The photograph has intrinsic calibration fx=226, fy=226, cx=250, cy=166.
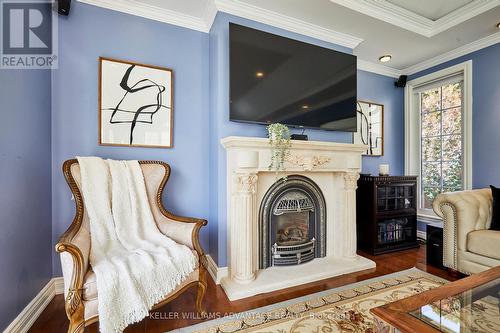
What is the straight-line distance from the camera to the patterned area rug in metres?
1.45

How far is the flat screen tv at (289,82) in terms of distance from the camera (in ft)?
6.87

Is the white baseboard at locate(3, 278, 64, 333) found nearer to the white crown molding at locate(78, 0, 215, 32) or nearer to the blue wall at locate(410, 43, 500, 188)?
the white crown molding at locate(78, 0, 215, 32)

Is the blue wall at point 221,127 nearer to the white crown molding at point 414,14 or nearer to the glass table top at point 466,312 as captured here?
the white crown molding at point 414,14

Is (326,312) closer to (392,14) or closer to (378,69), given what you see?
(392,14)

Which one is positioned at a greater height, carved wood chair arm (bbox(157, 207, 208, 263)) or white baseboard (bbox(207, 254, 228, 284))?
carved wood chair arm (bbox(157, 207, 208, 263))

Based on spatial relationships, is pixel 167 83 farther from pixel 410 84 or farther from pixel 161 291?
pixel 410 84

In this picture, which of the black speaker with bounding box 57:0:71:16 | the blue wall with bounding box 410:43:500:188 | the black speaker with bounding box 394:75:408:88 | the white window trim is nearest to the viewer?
the black speaker with bounding box 57:0:71:16

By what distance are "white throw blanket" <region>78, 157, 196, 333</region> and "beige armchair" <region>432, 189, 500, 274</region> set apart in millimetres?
2375

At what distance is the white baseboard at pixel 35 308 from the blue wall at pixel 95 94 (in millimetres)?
103

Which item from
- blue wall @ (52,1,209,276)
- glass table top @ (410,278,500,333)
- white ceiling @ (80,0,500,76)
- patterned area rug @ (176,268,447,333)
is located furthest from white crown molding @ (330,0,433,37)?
patterned area rug @ (176,268,447,333)

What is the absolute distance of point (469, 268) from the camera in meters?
2.01

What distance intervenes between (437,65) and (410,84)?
386 mm

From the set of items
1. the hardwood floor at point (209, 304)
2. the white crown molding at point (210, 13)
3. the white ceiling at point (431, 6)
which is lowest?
the hardwood floor at point (209, 304)

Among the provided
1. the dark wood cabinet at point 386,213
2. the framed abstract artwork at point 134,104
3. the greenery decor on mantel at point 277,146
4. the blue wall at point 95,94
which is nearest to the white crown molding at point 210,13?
the blue wall at point 95,94
